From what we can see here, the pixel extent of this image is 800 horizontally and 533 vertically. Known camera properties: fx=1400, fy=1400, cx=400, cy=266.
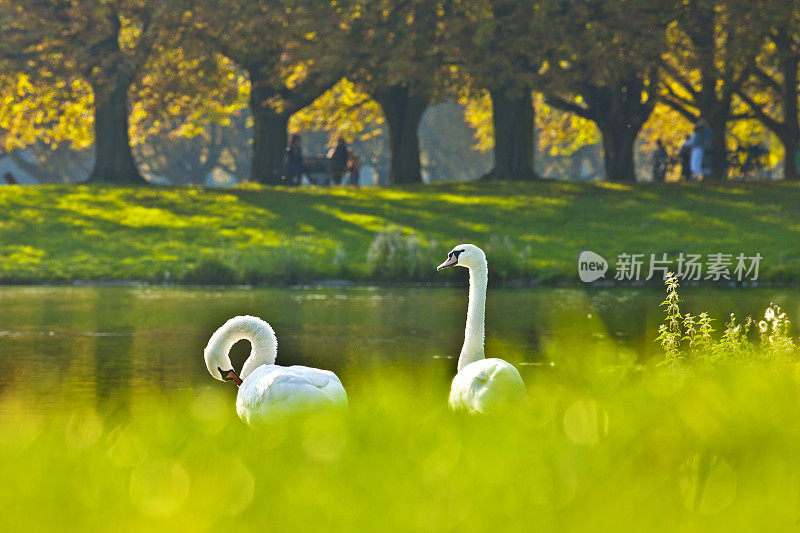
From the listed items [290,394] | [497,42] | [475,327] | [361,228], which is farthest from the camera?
[497,42]

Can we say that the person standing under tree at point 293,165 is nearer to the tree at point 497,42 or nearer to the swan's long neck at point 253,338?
the tree at point 497,42

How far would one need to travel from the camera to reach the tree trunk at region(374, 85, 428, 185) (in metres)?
38.4

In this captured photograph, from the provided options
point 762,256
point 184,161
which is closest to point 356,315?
point 762,256

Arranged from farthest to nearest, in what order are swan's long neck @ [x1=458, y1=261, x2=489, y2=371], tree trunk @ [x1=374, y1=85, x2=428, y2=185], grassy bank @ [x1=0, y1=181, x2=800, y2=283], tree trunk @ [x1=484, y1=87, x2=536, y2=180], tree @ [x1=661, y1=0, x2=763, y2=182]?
tree trunk @ [x1=374, y1=85, x2=428, y2=185] → tree trunk @ [x1=484, y1=87, x2=536, y2=180] → tree @ [x1=661, y1=0, x2=763, y2=182] → grassy bank @ [x1=0, y1=181, x2=800, y2=283] → swan's long neck @ [x1=458, y1=261, x2=489, y2=371]

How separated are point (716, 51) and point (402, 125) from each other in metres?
8.65

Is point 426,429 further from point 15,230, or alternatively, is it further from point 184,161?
point 184,161

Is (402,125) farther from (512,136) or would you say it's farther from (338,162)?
(512,136)

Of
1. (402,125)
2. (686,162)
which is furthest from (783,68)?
(402,125)

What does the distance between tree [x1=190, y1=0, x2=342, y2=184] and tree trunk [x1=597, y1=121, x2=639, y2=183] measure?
7408mm

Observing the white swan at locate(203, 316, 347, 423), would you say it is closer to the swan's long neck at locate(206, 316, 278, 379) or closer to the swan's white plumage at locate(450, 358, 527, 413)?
the swan's long neck at locate(206, 316, 278, 379)

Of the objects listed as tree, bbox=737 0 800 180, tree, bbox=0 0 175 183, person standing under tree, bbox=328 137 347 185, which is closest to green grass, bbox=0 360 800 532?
tree, bbox=737 0 800 180

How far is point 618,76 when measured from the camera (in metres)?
33.9

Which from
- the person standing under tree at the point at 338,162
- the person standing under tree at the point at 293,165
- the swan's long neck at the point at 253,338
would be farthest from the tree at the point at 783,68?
the swan's long neck at the point at 253,338

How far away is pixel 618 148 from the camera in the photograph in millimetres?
37656
